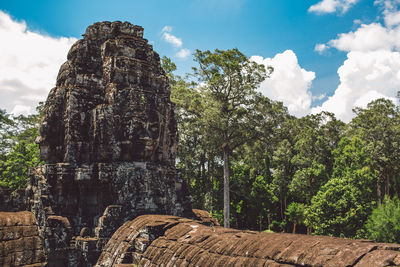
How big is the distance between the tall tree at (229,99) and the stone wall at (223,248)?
1369 centimetres

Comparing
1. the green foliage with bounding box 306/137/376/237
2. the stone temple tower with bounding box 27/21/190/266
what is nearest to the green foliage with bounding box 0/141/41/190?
the stone temple tower with bounding box 27/21/190/266

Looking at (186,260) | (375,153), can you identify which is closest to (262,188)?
(375,153)

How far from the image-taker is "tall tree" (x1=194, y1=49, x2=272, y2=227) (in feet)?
62.0

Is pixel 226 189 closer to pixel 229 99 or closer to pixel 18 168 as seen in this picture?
pixel 229 99

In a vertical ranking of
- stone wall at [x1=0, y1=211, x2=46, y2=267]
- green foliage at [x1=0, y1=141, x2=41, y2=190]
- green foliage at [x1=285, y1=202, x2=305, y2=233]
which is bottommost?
green foliage at [x1=285, y1=202, x2=305, y2=233]

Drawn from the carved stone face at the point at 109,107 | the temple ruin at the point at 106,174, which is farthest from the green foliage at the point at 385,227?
the carved stone face at the point at 109,107

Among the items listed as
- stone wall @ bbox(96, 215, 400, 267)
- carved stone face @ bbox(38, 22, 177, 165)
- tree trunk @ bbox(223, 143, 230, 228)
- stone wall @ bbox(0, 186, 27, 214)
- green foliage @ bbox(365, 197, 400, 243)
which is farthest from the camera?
tree trunk @ bbox(223, 143, 230, 228)

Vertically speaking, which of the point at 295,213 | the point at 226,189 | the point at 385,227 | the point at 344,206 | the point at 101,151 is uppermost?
the point at 101,151

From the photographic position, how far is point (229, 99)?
64.3ft

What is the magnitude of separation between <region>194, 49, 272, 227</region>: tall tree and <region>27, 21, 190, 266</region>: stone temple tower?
459 inches

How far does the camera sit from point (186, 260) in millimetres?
3951

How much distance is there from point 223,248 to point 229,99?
16307 mm

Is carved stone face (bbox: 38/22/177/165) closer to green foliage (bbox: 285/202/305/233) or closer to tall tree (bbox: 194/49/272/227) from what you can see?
tall tree (bbox: 194/49/272/227)

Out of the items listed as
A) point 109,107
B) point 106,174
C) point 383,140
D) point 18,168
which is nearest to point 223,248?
point 106,174
